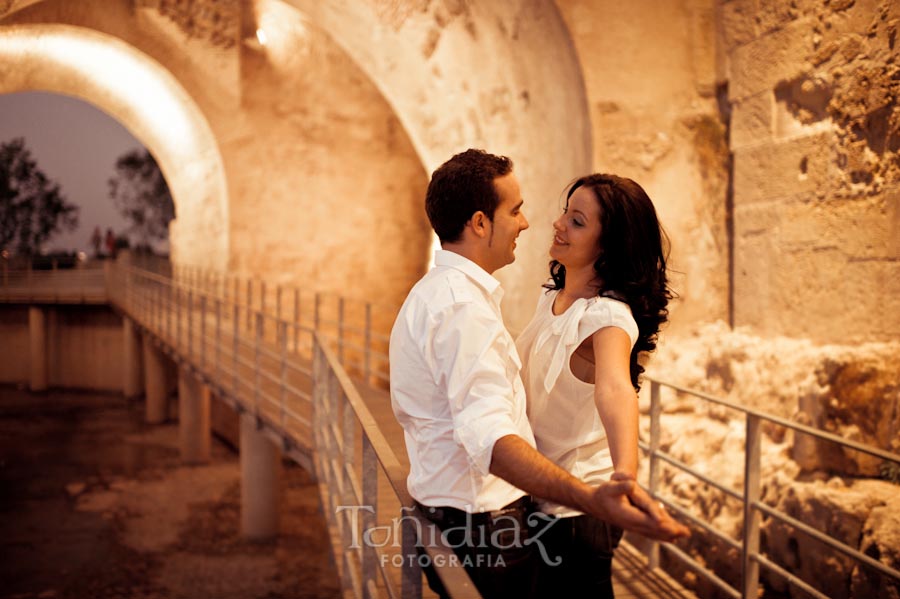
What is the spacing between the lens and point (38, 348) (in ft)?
61.4

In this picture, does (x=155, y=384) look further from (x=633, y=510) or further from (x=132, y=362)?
(x=633, y=510)

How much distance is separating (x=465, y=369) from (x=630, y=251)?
0.46 meters

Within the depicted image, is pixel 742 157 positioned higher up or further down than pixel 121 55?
further down

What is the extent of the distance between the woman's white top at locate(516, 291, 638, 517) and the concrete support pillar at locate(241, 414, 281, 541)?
7637 mm

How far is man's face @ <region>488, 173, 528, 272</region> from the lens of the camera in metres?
1.58

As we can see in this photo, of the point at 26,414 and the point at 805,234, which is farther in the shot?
the point at 26,414

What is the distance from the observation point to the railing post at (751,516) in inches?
105

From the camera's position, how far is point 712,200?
468 cm

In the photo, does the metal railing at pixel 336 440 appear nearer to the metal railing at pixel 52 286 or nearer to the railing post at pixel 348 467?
the railing post at pixel 348 467

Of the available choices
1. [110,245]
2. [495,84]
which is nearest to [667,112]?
[495,84]

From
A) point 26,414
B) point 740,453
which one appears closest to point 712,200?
point 740,453

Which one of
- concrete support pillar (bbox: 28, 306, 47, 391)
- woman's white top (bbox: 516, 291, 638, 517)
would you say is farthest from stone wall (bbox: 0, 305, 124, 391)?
woman's white top (bbox: 516, 291, 638, 517)

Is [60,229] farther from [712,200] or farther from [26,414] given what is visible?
[712,200]

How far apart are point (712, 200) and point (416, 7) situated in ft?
8.82
